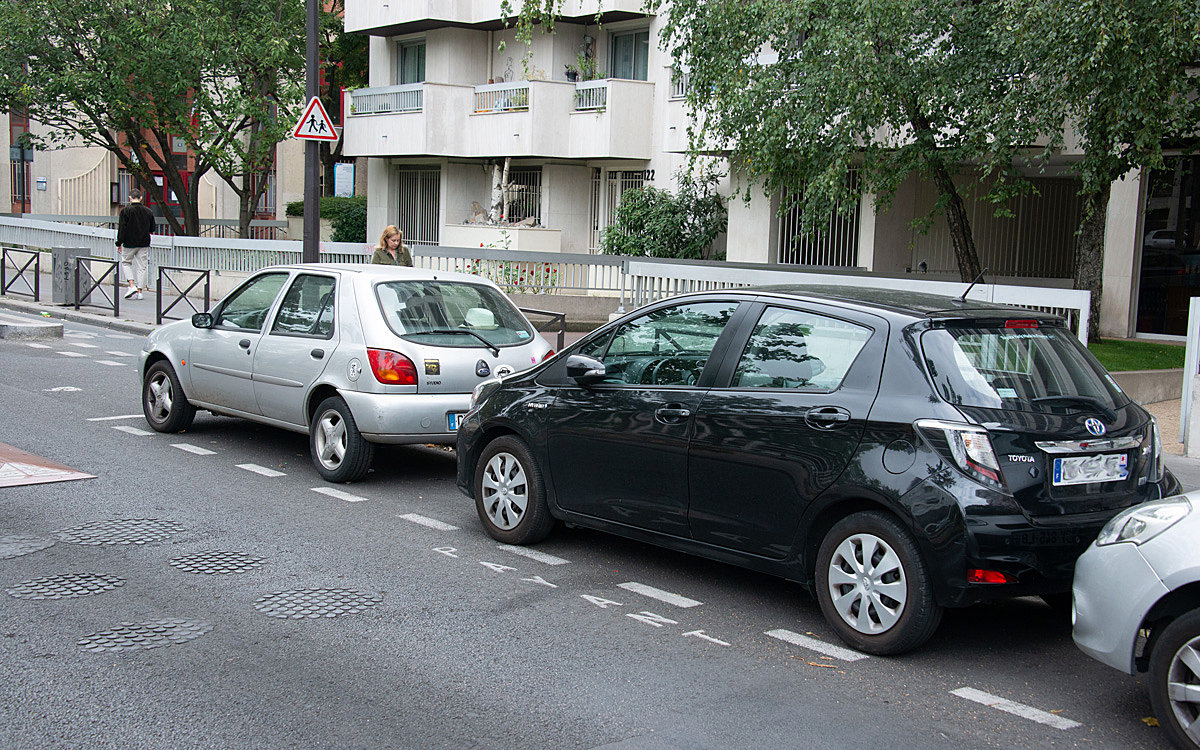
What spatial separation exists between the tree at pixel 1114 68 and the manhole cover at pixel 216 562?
30.5 ft

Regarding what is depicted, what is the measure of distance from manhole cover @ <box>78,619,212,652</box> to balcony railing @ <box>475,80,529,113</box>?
22928 millimetres

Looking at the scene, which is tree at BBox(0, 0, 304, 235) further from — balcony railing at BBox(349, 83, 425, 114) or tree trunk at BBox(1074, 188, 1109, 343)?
tree trunk at BBox(1074, 188, 1109, 343)

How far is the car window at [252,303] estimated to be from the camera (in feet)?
31.4

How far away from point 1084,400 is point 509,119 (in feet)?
77.2

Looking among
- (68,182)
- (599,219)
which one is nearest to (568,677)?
(599,219)

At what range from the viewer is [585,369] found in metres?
6.57

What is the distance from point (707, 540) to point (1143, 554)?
7.06 ft

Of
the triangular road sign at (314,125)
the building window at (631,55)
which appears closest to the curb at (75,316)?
the triangular road sign at (314,125)

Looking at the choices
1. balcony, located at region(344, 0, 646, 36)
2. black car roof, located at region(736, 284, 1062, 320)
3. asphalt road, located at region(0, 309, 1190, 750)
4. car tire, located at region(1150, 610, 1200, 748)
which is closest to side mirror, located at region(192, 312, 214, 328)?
asphalt road, located at region(0, 309, 1190, 750)

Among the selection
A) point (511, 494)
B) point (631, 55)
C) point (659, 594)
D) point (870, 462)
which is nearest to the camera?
point (870, 462)

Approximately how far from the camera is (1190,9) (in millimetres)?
11406

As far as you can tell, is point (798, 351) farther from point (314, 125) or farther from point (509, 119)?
point (509, 119)

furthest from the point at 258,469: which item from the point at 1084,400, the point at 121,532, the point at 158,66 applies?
the point at 158,66

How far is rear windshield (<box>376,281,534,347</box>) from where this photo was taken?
8.74 m
